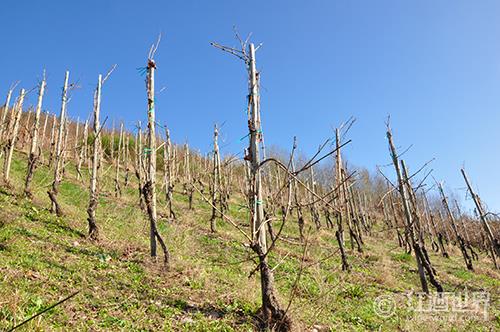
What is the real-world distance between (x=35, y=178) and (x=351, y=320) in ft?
63.9

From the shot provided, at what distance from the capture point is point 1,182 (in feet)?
44.5

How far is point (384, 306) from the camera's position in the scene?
25.7ft

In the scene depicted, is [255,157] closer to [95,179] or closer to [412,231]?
[95,179]

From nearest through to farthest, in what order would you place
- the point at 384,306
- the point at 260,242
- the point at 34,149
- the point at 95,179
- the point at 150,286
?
1. the point at 260,242
2. the point at 150,286
3. the point at 384,306
4. the point at 95,179
5. the point at 34,149

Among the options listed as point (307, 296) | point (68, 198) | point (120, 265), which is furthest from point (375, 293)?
point (68, 198)

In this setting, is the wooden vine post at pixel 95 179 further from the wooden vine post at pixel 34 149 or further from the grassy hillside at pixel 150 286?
the wooden vine post at pixel 34 149

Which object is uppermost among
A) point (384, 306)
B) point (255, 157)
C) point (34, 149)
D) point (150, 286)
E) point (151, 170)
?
point (34, 149)

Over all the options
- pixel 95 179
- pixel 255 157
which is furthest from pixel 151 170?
pixel 255 157

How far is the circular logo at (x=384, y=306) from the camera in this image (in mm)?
7281

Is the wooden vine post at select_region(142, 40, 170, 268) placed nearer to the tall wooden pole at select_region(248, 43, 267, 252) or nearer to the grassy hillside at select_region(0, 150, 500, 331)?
the grassy hillside at select_region(0, 150, 500, 331)

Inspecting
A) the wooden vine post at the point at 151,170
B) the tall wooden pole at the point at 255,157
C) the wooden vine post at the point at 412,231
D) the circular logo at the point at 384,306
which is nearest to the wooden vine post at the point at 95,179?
the wooden vine post at the point at 151,170

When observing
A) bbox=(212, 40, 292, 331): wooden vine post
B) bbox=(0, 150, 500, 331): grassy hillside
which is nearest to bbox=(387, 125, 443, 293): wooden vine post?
bbox=(0, 150, 500, 331): grassy hillside

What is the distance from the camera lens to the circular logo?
7281 millimetres

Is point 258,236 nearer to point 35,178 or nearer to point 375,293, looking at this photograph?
point 375,293
